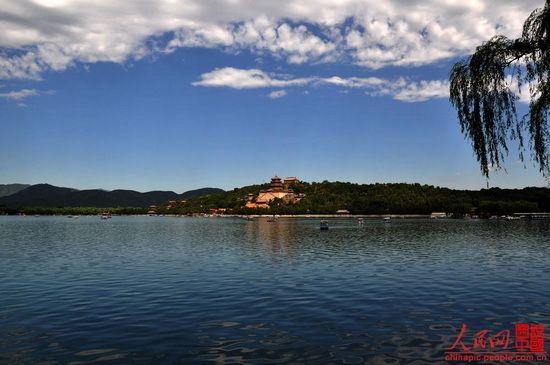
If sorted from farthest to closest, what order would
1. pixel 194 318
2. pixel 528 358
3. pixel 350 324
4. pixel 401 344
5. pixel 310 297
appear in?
pixel 310 297, pixel 194 318, pixel 350 324, pixel 401 344, pixel 528 358

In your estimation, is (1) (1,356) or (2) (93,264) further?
(2) (93,264)

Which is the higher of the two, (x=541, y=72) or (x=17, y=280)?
(x=541, y=72)

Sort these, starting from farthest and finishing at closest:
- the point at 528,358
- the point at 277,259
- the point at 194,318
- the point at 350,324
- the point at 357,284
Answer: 1. the point at 277,259
2. the point at 357,284
3. the point at 194,318
4. the point at 350,324
5. the point at 528,358

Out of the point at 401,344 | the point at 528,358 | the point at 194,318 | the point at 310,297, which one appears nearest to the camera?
the point at 528,358

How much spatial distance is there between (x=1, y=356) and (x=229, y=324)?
24.2ft

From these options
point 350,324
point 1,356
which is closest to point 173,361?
point 1,356

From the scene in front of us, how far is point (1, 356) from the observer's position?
12.4m

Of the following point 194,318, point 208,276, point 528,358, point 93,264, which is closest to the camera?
point 528,358

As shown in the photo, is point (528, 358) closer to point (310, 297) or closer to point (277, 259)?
point (310, 297)

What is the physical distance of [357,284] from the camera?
24.6 meters

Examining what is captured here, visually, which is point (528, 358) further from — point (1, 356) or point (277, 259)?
point (277, 259)

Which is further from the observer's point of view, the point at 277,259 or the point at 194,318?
the point at 277,259

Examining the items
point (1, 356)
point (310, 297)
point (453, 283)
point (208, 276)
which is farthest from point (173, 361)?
point (453, 283)

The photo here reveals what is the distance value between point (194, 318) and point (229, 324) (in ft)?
6.04
